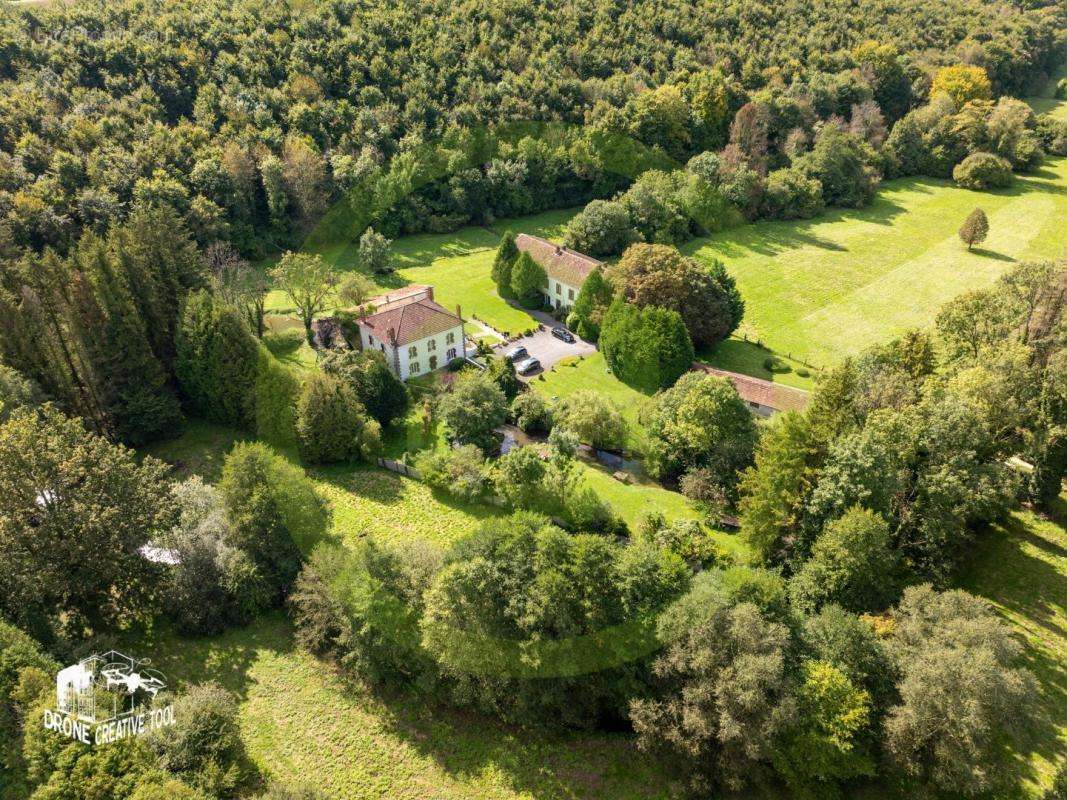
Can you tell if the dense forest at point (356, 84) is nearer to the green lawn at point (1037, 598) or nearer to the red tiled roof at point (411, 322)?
the red tiled roof at point (411, 322)

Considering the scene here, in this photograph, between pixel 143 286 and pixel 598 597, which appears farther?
pixel 143 286

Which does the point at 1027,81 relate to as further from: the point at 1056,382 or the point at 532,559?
the point at 532,559

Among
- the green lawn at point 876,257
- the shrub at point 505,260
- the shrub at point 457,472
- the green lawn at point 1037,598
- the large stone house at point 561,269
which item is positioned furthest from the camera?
the shrub at point 505,260

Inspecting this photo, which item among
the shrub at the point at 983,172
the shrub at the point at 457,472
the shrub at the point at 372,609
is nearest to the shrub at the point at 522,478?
the shrub at the point at 457,472

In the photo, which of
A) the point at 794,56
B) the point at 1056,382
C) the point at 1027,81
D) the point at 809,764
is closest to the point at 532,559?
the point at 809,764

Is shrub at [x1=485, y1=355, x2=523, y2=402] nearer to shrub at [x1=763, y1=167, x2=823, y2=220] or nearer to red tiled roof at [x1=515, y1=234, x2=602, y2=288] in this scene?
red tiled roof at [x1=515, y1=234, x2=602, y2=288]

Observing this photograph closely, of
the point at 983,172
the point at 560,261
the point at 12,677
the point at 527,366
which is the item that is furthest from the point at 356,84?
the point at 983,172
